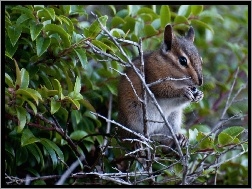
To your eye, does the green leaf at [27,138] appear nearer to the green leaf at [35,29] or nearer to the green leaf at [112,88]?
the green leaf at [35,29]

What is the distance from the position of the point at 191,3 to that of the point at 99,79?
2.85ft

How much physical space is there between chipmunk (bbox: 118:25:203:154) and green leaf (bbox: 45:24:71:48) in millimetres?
578

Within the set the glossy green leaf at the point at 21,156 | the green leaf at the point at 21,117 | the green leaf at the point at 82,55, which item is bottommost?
the glossy green leaf at the point at 21,156

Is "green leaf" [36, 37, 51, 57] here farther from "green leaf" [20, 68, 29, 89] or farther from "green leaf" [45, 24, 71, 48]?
"green leaf" [20, 68, 29, 89]

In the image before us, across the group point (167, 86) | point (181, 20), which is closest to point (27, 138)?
point (167, 86)

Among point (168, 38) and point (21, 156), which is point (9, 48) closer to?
point (21, 156)

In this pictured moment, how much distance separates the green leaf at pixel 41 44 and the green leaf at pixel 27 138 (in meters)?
0.45

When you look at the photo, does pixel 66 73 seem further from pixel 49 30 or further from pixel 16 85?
pixel 16 85

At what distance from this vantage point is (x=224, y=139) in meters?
3.21

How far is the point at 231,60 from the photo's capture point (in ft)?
20.0

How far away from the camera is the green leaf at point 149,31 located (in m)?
3.83

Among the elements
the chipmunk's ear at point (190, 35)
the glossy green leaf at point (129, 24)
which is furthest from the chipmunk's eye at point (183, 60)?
the glossy green leaf at point (129, 24)

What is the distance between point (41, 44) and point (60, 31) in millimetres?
135

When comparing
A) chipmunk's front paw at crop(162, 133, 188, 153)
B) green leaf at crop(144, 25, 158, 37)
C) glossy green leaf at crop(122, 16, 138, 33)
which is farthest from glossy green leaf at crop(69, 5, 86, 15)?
chipmunk's front paw at crop(162, 133, 188, 153)
